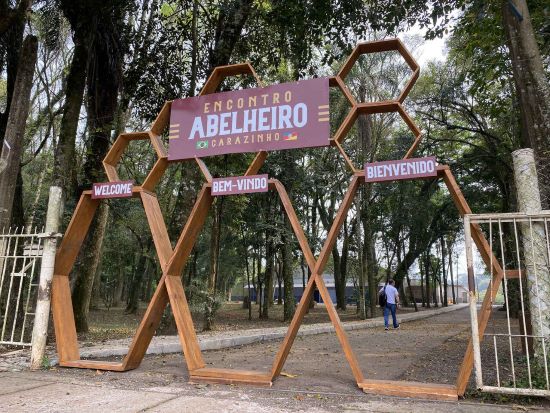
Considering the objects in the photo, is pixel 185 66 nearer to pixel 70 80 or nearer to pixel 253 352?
pixel 70 80

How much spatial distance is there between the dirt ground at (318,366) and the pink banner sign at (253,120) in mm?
2956

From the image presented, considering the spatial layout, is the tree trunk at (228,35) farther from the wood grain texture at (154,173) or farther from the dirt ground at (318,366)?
the dirt ground at (318,366)

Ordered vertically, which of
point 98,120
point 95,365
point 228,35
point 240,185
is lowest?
point 95,365

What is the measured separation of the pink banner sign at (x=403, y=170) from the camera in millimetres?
5168

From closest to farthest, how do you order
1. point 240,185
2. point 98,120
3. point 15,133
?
point 240,185, point 15,133, point 98,120

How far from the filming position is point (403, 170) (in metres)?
5.25

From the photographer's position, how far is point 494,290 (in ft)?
16.3

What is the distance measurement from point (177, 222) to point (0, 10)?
18.2ft

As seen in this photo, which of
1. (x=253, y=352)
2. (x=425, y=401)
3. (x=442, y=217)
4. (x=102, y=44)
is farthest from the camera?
(x=442, y=217)

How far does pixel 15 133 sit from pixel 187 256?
413 centimetres

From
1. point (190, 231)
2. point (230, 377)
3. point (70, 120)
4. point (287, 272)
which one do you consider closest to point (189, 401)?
point (230, 377)

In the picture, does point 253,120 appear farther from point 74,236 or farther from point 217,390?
point 217,390

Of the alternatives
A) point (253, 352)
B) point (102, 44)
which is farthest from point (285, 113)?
point (102, 44)

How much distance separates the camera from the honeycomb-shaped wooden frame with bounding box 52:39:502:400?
16.9 feet
